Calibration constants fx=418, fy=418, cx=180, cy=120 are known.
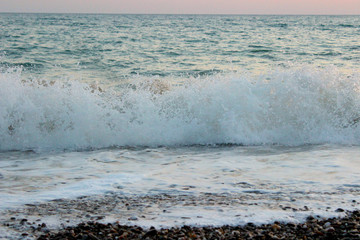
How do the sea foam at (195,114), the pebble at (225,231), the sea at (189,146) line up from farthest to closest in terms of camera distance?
the sea foam at (195,114), the sea at (189,146), the pebble at (225,231)

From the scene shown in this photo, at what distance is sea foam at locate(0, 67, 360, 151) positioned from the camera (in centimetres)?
718

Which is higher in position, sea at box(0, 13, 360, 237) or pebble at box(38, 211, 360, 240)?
pebble at box(38, 211, 360, 240)

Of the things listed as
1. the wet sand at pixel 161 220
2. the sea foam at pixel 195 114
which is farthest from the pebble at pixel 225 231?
the sea foam at pixel 195 114

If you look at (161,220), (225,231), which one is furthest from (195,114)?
(225,231)

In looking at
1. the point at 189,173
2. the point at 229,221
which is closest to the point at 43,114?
the point at 189,173

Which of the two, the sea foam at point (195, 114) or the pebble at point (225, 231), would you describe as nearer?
the pebble at point (225, 231)

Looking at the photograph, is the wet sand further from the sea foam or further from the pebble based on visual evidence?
the sea foam

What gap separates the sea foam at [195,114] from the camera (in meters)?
7.18

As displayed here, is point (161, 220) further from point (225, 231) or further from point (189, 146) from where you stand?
point (189, 146)

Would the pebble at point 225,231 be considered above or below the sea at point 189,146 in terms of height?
above

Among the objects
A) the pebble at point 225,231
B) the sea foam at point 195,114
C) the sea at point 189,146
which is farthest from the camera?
the sea foam at point 195,114

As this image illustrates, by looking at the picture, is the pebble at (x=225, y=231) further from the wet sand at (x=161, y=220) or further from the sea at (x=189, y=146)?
the sea at (x=189, y=146)

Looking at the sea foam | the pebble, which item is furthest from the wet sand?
the sea foam

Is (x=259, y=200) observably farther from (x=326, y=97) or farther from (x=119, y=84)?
(x=119, y=84)
